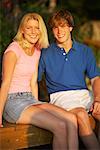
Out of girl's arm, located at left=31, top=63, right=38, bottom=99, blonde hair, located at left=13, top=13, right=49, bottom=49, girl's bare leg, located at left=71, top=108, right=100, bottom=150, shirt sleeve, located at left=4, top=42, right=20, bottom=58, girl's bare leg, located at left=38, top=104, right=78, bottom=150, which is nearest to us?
girl's bare leg, located at left=38, top=104, right=78, bottom=150

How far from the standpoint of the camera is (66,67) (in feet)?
15.7

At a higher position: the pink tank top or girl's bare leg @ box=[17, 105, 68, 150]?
the pink tank top

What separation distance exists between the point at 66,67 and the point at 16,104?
2.24ft

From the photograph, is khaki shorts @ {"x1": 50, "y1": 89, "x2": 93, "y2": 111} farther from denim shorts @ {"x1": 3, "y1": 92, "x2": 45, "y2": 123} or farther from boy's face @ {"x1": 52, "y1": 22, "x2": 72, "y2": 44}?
boy's face @ {"x1": 52, "y1": 22, "x2": 72, "y2": 44}

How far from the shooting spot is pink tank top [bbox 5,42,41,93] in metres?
4.61

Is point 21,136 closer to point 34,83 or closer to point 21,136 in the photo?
point 21,136

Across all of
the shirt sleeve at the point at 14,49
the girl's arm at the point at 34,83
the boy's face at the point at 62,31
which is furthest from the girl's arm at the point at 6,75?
the boy's face at the point at 62,31

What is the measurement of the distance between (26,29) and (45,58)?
37 centimetres

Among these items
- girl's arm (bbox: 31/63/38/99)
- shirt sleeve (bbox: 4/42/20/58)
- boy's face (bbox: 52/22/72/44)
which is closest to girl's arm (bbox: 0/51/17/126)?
shirt sleeve (bbox: 4/42/20/58)

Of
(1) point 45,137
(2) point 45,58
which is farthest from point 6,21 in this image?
(1) point 45,137

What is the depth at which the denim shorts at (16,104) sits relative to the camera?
4.46m

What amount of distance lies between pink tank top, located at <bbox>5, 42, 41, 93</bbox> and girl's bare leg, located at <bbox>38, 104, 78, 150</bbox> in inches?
12.9

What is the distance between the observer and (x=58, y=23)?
4.65 m

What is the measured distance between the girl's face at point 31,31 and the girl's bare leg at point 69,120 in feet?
2.31
